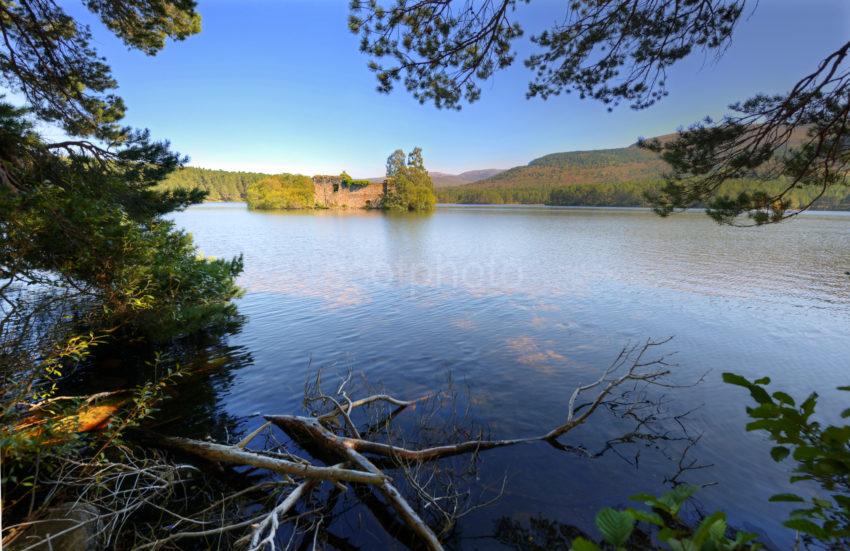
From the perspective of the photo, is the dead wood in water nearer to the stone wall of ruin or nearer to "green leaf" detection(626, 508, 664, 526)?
"green leaf" detection(626, 508, 664, 526)

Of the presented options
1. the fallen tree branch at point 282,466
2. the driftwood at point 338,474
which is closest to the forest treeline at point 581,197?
the driftwood at point 338,474

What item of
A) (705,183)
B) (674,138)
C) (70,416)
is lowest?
(70,416)

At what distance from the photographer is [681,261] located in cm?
2633

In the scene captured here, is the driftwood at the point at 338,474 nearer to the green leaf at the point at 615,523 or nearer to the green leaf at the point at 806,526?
the green leaf at the point at 615,523

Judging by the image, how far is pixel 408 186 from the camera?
10162cm

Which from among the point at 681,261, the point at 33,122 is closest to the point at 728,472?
the point at 33,122

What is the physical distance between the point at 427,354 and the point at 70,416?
792 cm

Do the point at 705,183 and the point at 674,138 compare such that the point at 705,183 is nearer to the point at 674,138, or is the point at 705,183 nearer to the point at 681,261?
the point at 674,138

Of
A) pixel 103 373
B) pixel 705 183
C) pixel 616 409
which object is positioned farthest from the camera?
pixel 103 373

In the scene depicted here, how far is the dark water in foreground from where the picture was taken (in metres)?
6.13

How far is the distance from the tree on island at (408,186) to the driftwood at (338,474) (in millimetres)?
97102

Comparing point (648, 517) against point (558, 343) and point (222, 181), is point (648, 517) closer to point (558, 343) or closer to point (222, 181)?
point (558, 343)

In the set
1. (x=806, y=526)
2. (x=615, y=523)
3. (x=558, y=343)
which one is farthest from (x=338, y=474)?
(x=558, y=343)

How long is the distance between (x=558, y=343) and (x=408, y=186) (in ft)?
307
